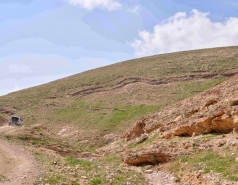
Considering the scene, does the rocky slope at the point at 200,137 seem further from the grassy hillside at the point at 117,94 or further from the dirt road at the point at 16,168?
the grassy hillside at the point at 117,94

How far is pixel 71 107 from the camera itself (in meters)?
48.0

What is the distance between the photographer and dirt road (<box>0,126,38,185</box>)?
1040 centimetres

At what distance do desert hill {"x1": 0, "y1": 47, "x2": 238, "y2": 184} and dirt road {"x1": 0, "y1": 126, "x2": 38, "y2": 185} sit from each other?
560 mm

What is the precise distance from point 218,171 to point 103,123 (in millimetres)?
26112

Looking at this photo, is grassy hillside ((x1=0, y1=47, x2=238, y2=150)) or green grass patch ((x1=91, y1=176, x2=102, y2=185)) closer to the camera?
green grass patch ((x1=91, y1=176, x2=102, y2=185))

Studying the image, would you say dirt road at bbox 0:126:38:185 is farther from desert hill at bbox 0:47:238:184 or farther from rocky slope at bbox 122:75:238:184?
rocky slope at bbox 122:75:238:184

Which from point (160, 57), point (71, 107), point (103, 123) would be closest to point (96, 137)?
point (103, 123)

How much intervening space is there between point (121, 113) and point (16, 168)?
89.7ft

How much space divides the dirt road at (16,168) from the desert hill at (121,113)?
1.84 feet

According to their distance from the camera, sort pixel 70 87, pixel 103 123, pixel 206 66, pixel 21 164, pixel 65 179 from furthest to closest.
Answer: pixel 70 87 < pixel 206 66 < pixel 103 123 < pixel 21 164 < pixel 65 179

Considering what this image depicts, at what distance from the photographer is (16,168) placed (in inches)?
496

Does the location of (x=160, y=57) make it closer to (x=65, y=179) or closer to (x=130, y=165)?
(x=130, y=165)

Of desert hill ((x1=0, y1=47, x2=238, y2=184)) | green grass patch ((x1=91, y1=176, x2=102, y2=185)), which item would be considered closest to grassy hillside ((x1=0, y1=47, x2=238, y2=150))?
desert hill ((x1=0, y1=47, x2=238, y2=184))

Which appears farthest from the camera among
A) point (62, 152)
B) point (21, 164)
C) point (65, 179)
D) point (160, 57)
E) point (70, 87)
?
point (160, 57)
